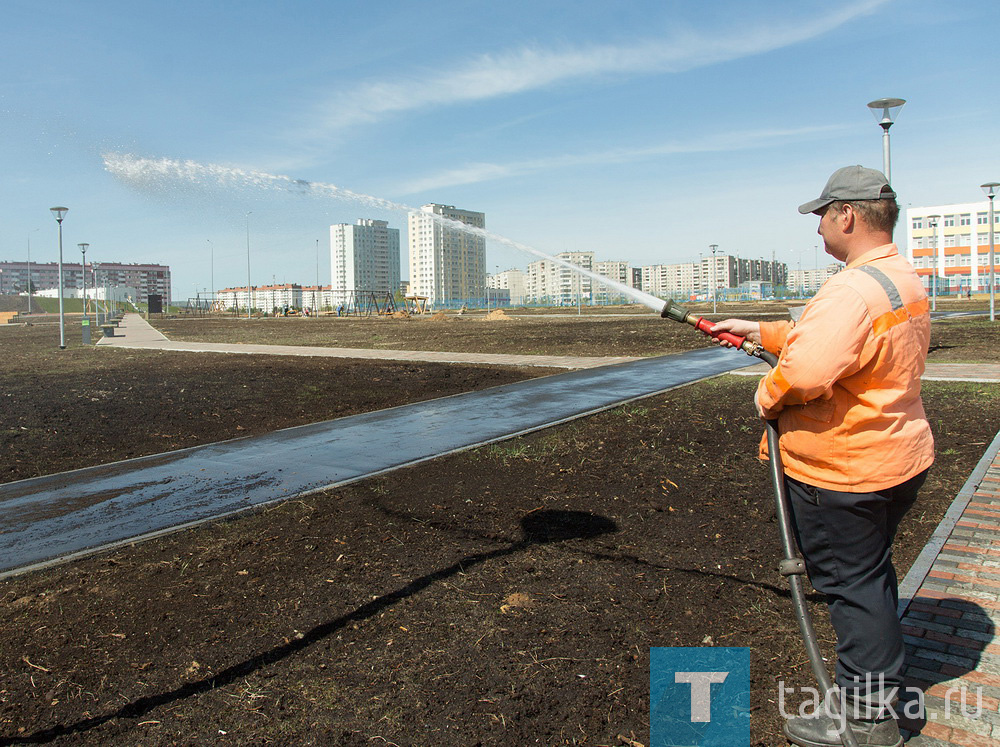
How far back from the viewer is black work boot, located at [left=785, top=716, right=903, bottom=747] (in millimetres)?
2561

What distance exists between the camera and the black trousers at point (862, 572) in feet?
8.20

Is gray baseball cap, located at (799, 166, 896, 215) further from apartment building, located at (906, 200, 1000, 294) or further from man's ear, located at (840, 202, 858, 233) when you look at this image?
apartment building, located at (906, 200, 1000, 294)

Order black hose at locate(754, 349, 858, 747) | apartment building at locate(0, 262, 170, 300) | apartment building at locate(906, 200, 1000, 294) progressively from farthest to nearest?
apartment building at locate(0, 262, 170, 300) < apartment building at locate(906, 200, 1000, 294) < black hose at locate(754, 349, 858, 747)

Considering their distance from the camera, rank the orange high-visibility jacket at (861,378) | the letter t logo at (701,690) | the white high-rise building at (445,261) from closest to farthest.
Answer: the orange high-visibility jacket at (861,378) < the letter t logo at (701,690) < the white high-rise building at (445,261)

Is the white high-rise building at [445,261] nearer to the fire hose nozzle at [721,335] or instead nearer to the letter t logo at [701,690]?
the fire hose nozzle at [721,335]

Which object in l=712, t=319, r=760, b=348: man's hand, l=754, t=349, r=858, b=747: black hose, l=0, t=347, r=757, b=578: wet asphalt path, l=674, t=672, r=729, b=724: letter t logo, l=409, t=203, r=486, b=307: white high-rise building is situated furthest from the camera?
l=409, t=203, r=486, b=307: white high-rise building

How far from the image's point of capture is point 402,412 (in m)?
9.89

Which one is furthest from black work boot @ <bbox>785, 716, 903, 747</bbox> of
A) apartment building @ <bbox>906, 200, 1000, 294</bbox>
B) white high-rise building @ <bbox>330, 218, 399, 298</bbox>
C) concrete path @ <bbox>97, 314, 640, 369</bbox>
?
apartment building @ <bbox>906, 200, 1000, 294</bbox>

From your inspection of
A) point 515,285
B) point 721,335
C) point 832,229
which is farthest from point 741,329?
point 515,285

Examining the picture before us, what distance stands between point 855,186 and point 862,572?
139 cm

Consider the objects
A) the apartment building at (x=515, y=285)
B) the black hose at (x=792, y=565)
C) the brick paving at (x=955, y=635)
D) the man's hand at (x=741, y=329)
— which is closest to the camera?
the black hose at (x=792, y=565)
